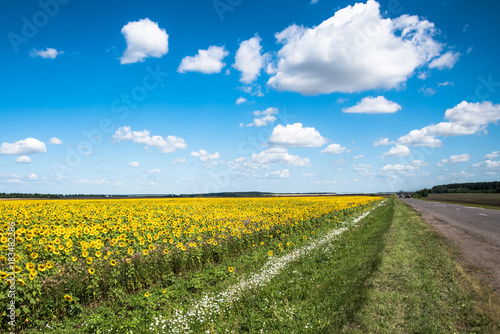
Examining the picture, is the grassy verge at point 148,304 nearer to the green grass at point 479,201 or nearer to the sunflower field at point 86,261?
the sunflower field at point 86,261

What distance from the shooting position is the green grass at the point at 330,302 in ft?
17.9

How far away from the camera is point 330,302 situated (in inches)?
257

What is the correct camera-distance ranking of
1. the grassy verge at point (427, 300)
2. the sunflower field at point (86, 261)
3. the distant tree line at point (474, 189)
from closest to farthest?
1. the grassy verge at point (427, 300)
2. the sunflower field at point (86, 261)
3. the distant tree line at point (474, 189)

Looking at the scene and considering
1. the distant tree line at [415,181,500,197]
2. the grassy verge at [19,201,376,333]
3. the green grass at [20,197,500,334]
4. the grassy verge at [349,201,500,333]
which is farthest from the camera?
the distant tree line at [415,181,500,197]

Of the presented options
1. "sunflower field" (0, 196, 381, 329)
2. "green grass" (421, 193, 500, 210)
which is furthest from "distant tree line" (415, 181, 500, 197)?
"sunflower field" (0, 196, 381, 329)

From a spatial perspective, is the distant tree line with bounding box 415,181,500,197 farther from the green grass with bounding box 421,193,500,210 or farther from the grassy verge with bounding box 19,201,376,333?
the grassy verge with bounding box 19,201,376,333

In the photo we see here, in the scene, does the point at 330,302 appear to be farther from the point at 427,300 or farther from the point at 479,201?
the point at 479,201

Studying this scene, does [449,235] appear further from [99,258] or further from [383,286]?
[99,258]

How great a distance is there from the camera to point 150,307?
6.36 meters

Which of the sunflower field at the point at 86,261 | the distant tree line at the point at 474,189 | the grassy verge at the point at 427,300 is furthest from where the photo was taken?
the distant tree line at the point at 474,189

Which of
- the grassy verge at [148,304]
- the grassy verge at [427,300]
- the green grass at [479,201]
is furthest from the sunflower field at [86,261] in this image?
the green grass at [479,201]

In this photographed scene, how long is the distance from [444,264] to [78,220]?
45.3 feet

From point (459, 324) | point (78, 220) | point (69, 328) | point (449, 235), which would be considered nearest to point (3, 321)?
point (69, 328)

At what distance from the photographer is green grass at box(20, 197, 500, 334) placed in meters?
5.46
